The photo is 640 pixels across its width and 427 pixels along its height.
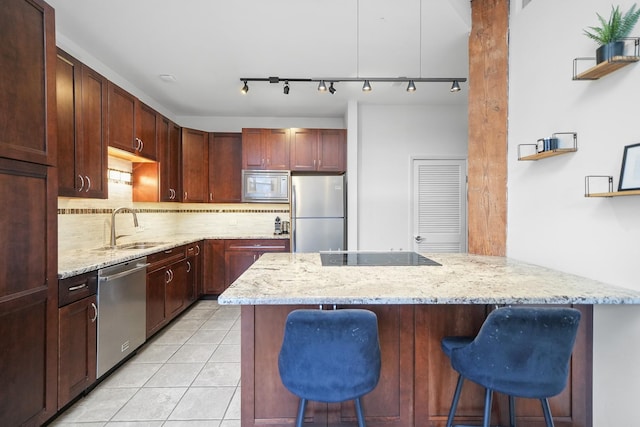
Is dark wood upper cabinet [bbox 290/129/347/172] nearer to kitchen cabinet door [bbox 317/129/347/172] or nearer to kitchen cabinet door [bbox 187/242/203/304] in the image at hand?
kitchen cabinet door [bbox 317/129/347/172]

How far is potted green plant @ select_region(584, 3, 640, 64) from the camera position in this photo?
134cm

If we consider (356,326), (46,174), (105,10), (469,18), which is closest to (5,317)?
(46,174)

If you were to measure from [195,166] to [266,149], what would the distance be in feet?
3.47

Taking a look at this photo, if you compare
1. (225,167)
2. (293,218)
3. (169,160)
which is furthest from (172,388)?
(225,167)

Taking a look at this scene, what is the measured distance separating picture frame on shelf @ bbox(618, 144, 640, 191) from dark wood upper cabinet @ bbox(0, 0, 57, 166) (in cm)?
292

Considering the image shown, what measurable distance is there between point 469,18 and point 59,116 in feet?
10.4

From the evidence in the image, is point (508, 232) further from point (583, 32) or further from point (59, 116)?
point (59, 116)

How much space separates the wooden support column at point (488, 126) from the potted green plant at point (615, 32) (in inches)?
32.5

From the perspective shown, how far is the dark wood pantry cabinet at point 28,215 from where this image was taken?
4.91 feet

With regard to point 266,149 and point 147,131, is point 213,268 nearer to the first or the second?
point 266,149

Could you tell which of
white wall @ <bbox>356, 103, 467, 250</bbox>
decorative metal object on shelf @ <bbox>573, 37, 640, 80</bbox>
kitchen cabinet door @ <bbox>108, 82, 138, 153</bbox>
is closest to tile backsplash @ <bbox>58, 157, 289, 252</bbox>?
kitchen cabinet door @ <bbox>108, 82, 138, 153</bbox>

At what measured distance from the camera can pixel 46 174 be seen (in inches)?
67.3

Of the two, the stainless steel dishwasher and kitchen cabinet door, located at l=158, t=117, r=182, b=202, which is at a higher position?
kitchen cabinet door, located at l=158, t=117, r=182, b=202

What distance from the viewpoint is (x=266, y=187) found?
443 centimetres
